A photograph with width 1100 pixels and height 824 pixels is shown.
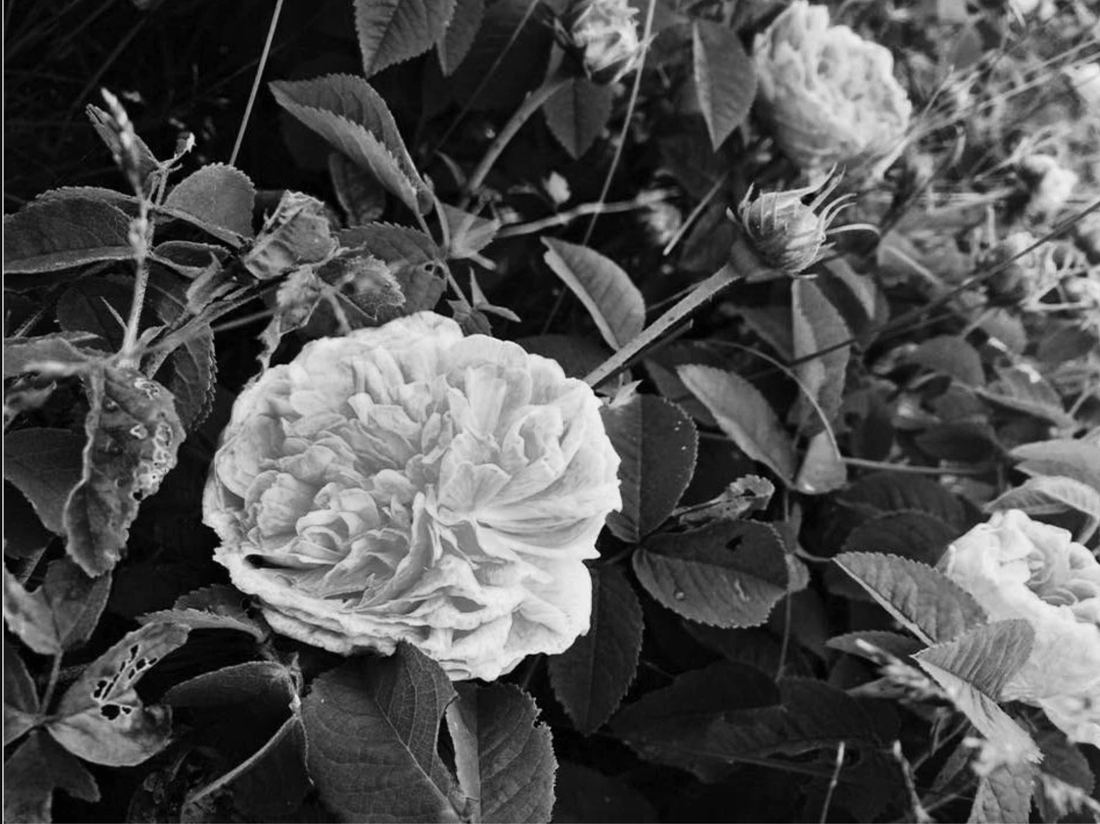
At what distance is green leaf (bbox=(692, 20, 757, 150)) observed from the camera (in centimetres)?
65

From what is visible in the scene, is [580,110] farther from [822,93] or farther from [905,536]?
[905,536]

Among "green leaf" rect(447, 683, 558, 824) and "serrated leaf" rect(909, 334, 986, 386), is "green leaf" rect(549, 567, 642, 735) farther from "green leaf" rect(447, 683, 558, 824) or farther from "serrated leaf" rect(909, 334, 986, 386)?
"serrated leaf" rect(909, 334, 986, 386)

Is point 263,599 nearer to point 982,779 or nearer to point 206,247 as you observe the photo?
point 206,247

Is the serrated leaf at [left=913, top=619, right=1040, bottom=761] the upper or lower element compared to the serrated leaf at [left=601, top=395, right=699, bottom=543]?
upper

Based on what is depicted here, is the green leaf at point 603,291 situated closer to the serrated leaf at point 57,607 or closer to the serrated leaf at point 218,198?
the serrated leaf at point 218,198

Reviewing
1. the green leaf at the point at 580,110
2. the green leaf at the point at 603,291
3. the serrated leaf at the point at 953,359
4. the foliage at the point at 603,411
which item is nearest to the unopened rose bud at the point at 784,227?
the foliage at the point at 603,411

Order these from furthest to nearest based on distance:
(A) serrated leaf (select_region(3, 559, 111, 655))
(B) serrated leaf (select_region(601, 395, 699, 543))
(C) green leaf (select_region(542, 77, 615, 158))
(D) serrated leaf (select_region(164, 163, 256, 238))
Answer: (C) green leaf (select_region(542, 77, 615, 158)), (B) serrated leaf (select_region(601, 395, 699, 543)), (D) serrated leaf (select_region(164, 163, 256, 238)), (A) serrated leaf (select_region(3, 559, 111, 655))

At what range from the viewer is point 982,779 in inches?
17.9

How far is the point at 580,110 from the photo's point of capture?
2.12 ft

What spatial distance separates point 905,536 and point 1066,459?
0.29 feet

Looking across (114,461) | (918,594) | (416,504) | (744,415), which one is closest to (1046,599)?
(918,594)

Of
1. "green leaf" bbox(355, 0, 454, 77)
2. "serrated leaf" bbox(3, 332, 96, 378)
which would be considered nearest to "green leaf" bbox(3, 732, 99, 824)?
"serrated leaf" bbox(3, 332, 96, 378)

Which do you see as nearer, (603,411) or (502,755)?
(502,755)

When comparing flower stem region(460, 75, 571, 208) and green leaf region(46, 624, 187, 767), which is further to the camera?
flower stem region(460, 75, 571, 208)
